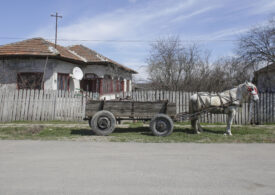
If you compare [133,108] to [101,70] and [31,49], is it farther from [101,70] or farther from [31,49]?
[101,70]

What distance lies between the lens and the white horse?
10164 millimetres

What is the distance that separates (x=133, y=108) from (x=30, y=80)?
31.9ft

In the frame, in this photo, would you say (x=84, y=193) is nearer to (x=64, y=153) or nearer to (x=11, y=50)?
(x=64, y=153)

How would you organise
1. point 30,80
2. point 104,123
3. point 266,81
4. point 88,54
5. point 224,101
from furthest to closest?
point 266,81
point 88,54
point 30,80
point 224,101
point 104,123

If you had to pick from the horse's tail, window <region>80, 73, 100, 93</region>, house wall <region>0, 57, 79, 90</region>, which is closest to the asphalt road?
the horse's tail

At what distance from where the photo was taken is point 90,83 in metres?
20.9

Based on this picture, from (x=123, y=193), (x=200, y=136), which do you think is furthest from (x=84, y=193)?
(x=200, y=136)

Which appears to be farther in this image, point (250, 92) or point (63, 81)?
point (63, 81)

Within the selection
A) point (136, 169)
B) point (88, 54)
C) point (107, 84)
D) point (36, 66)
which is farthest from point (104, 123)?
point (88, 54)

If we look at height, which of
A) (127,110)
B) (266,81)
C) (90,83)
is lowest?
(127,110)

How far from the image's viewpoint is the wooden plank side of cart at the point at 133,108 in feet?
32.3

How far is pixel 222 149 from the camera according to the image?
24.1ft

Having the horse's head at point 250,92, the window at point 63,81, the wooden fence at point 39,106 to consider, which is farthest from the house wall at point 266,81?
the window at point 63,81

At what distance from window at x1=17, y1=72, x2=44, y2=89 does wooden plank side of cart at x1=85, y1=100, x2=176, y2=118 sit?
8.09 metres
